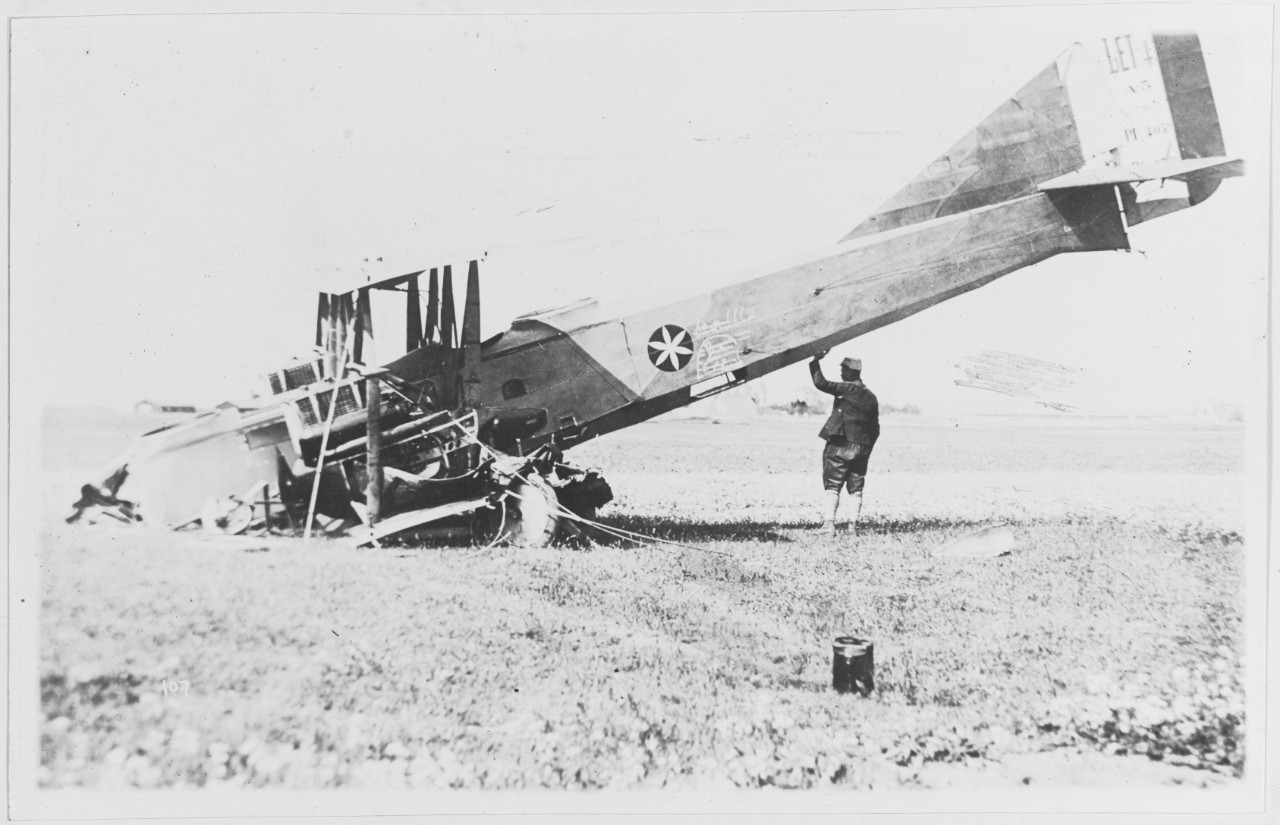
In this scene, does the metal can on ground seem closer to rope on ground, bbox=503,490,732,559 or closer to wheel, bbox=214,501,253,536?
rope on ground, bbox=503,490,732,559

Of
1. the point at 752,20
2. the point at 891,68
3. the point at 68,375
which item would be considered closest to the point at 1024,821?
the point at 891,68

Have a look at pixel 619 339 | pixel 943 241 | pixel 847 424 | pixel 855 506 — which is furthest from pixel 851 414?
pixel 619 339

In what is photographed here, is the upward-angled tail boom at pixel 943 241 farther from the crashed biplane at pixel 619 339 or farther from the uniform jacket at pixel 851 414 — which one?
the uniform jacket at pixel 851 414

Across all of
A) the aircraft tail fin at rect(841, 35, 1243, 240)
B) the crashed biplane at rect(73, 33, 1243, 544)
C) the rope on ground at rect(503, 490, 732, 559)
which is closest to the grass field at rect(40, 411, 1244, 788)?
the rope on ground at rect(503, 490, 732, 559)

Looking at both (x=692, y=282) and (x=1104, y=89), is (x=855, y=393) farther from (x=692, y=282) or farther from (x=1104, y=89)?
(x=1104, y=89)

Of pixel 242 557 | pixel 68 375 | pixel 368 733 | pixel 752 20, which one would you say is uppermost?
pixel 752 20

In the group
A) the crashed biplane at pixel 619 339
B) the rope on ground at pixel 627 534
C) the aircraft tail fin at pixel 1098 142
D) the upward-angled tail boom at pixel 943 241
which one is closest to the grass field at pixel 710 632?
the rope on ground at pixel 627 534

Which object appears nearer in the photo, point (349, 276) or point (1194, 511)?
point (349, 276)
